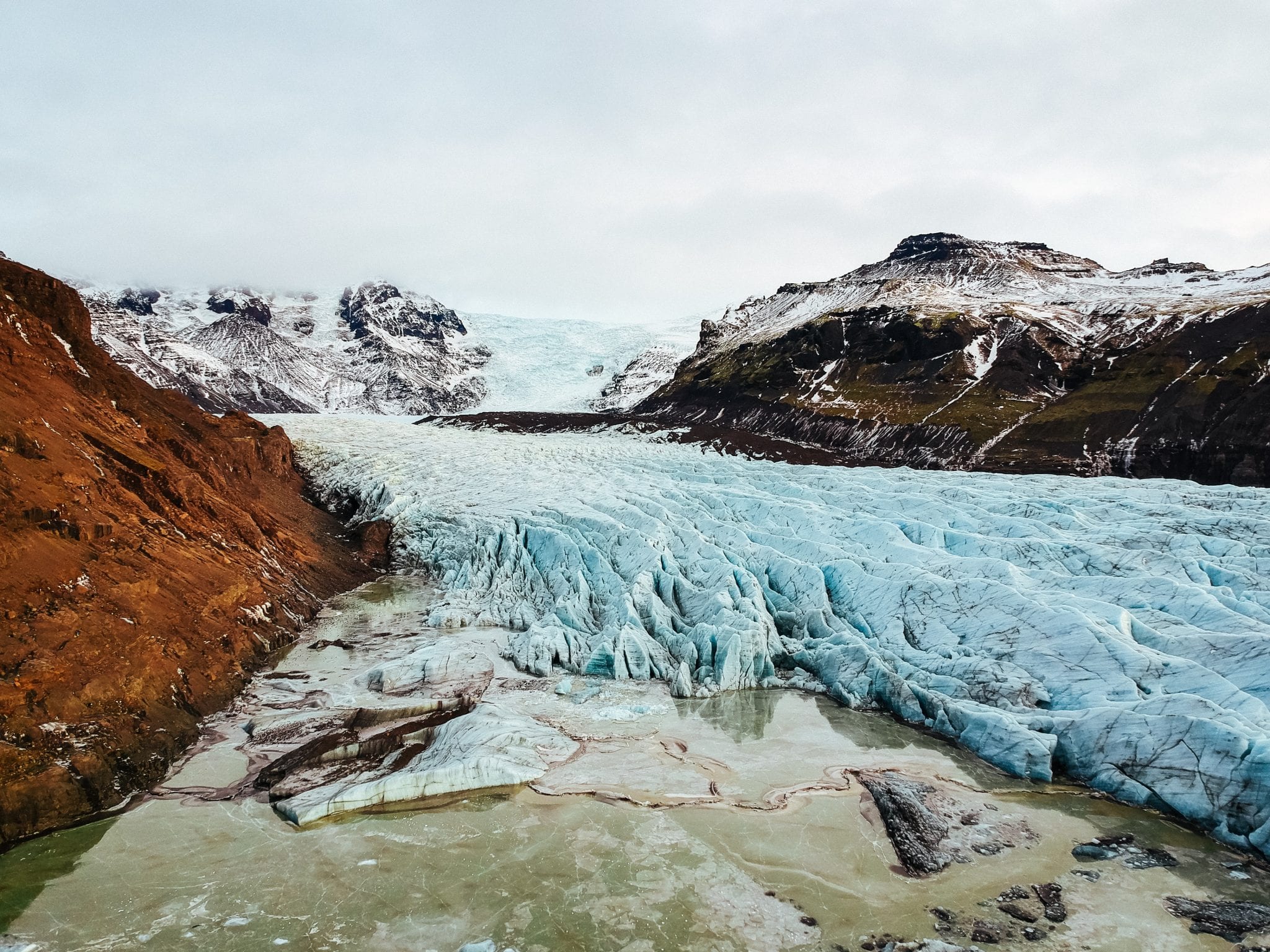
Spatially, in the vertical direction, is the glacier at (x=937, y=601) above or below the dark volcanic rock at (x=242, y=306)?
below

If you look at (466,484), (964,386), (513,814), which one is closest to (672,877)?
(513,814)

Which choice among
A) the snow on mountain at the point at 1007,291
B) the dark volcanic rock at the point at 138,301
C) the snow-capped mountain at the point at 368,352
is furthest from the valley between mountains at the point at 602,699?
the dark volcanic rock at the point at 138,301

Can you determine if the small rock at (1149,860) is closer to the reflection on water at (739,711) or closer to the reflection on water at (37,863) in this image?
the reflection on water at (739,711)

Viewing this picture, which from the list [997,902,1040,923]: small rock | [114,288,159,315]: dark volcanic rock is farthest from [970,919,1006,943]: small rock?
[114,288,159,315]: dark volcanic rock

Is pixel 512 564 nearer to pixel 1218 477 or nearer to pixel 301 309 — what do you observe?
pixel 1218 477

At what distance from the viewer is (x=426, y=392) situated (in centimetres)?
13350

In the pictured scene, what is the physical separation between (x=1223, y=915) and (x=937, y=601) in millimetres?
8140

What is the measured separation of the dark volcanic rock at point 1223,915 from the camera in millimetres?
7336

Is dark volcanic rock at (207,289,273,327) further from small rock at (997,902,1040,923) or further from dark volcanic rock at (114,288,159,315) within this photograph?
small rock at (997,902,1040,923)

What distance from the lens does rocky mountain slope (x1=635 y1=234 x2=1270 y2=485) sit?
4366 centimetres

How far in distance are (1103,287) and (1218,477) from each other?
5455 cm

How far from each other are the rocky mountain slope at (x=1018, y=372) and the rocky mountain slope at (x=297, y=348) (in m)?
65.2

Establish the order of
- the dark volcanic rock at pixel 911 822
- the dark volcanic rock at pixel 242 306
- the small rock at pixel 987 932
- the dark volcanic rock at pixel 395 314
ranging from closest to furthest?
the small rock at pixel 987 932 < the dark volcanic rock at pixel 911 822 < the dark volcanic rock at pixel 242 306 < the dark volcanic rock at pixel 395 314

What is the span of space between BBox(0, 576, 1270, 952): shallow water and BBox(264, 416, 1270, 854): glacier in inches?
46.4
